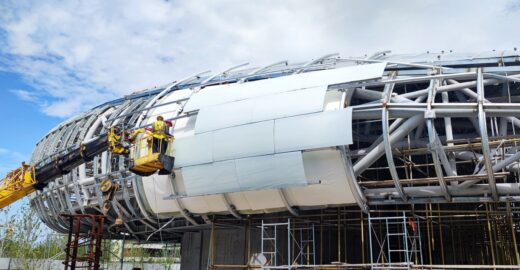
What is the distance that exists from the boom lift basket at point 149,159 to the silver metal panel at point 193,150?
0.34 m

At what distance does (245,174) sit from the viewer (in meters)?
17.9

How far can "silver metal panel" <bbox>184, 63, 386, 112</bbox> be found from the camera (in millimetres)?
17484

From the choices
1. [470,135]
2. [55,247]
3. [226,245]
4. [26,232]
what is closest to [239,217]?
[226,245]

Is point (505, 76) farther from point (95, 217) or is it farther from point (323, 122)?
point (95, 217)

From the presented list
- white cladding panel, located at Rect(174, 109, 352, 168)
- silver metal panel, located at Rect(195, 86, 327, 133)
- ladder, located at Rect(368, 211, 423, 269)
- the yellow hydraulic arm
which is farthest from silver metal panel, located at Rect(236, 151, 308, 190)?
the yellow hydraulic arm

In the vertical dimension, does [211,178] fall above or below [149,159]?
below

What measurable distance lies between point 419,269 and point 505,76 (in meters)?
7.33

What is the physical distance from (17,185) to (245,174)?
1161 centimetres

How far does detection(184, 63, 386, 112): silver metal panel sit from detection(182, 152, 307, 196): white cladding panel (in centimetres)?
283

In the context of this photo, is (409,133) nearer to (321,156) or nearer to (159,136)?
(321,156)

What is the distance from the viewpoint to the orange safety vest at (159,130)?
18.5 m

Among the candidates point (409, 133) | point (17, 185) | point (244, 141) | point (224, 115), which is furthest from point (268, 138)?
point (17, 185)

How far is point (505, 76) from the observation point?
1683cm

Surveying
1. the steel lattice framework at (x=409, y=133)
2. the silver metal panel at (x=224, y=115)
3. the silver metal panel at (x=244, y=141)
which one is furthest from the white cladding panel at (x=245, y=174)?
the silver metal panel at (x=224, y=115)
